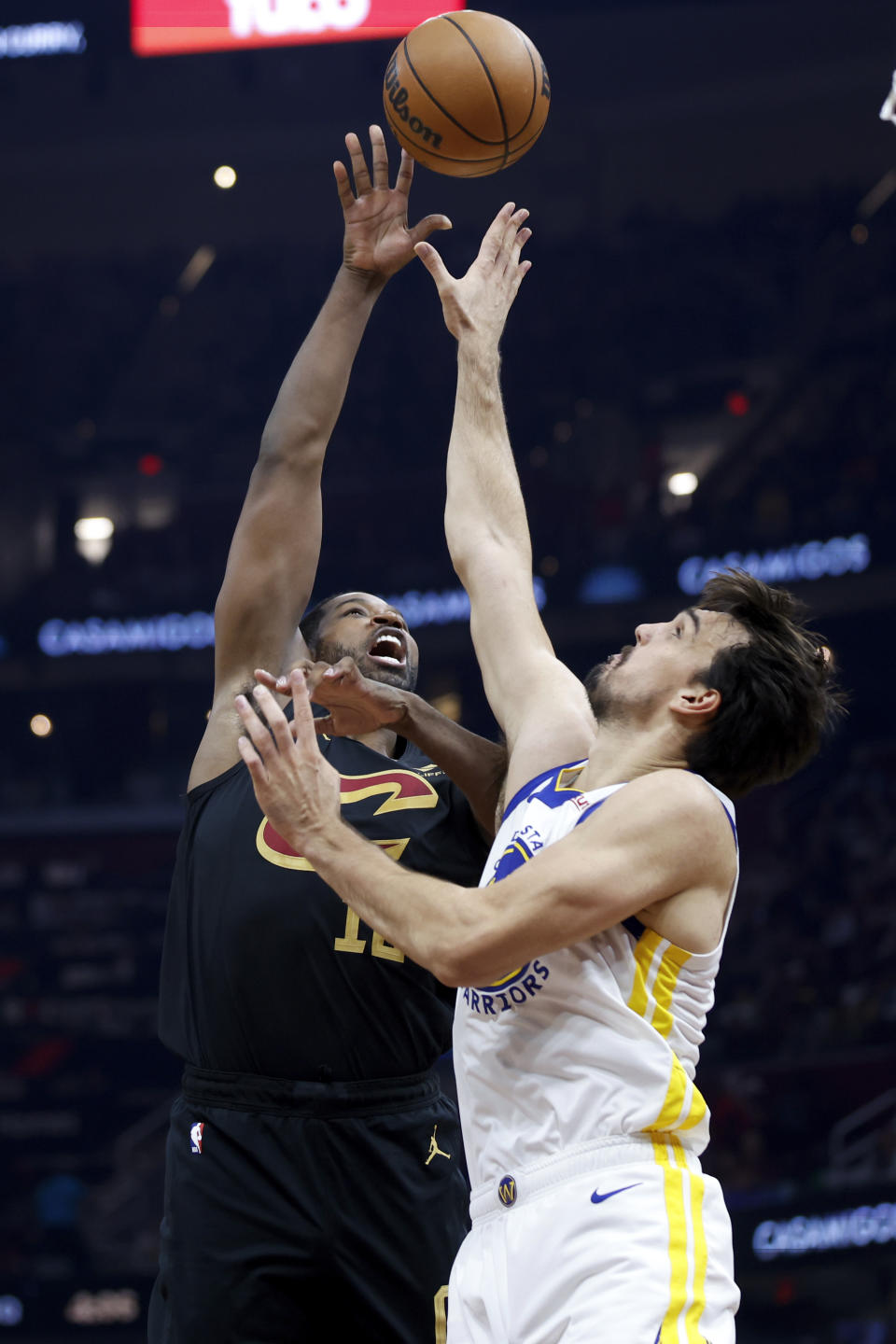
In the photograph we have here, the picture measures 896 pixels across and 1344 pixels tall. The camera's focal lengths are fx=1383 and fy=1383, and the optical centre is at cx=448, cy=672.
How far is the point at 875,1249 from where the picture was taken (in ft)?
30.7

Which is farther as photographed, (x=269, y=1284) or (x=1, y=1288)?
(x=1, y=1288)

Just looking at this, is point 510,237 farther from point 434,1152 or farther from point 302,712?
point 434,1152

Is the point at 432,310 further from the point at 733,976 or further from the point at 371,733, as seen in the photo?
the point at 371,733

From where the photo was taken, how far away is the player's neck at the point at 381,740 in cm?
330

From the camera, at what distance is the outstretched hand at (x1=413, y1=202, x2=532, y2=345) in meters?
2.96

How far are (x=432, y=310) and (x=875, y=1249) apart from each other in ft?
27.1

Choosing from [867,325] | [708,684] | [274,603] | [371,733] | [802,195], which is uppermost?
[708,684]

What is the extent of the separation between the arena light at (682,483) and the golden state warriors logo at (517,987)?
9.98m

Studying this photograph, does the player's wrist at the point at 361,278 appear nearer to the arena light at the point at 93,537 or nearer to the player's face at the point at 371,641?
the player's face at the point at 371,641

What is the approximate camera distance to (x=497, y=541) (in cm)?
280

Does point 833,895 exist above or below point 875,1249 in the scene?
above

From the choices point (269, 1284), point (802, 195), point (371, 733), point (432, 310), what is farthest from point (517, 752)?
point (802, 195)

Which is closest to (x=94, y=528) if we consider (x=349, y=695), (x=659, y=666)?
(x=349, y=695)

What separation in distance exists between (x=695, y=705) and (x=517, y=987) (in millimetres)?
558
